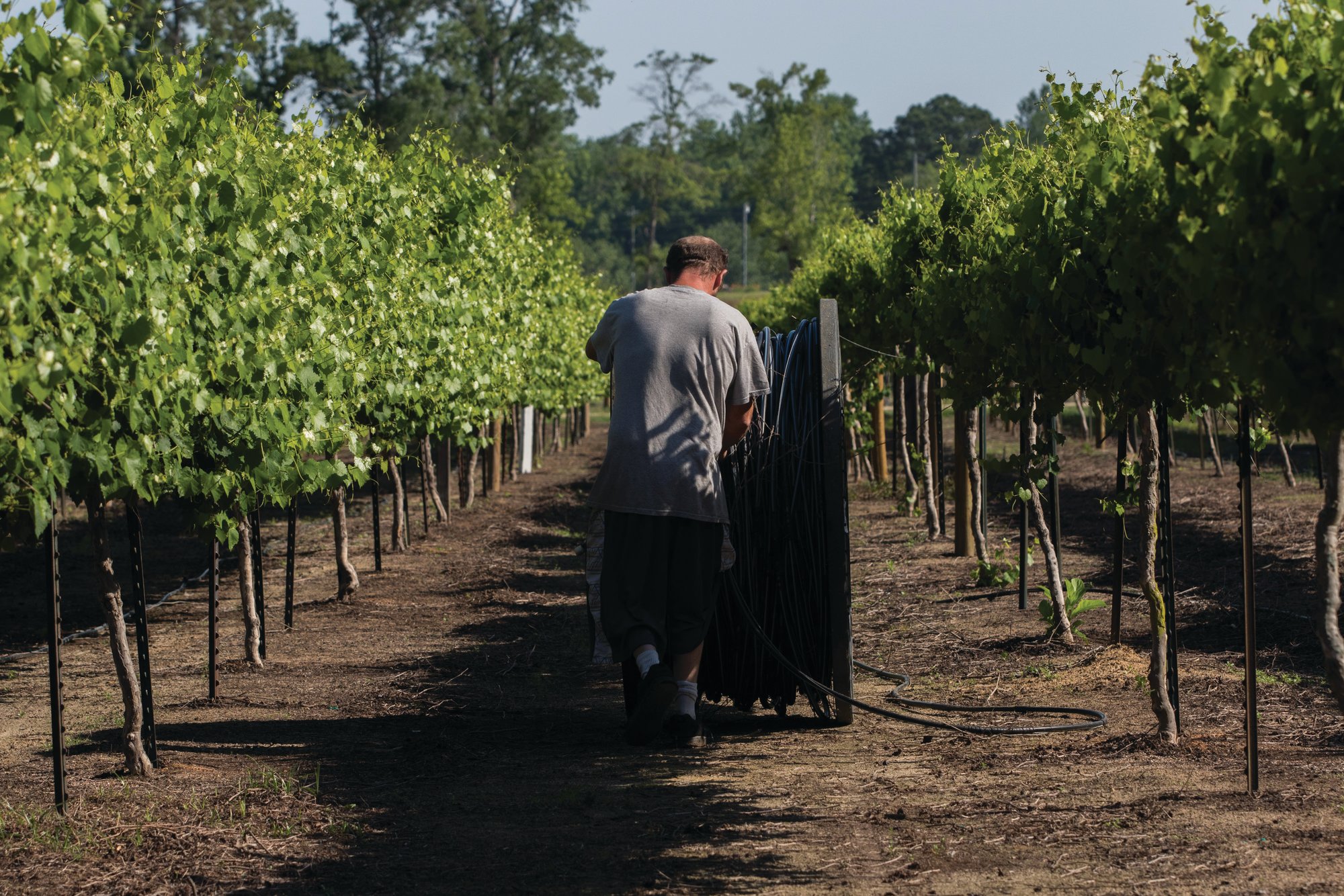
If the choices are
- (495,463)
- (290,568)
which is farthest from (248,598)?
(495,463)

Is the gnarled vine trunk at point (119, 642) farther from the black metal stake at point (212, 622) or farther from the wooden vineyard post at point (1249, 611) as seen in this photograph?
the wooden vineyard post at point (1249, 611)

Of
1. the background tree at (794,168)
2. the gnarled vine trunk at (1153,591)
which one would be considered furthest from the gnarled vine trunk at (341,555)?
the background tree at (794,168)

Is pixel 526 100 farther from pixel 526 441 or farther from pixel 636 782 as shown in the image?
pixel 636 782

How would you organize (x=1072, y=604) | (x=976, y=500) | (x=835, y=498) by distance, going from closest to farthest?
(x=835, y=498), (x=1072, y=604), (x=976, y=500)

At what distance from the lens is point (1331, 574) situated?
13.0 feet

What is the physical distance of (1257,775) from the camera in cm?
458

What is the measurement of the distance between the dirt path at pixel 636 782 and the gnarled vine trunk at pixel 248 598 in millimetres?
139

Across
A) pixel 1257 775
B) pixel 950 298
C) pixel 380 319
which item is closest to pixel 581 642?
pixel 380 319

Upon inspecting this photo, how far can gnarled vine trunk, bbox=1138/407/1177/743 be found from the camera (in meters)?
5.41

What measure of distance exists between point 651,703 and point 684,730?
0.55 m

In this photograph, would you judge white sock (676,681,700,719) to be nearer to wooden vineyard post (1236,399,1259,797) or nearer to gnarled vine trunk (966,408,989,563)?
wooden vineyard post (1236,399,1259,797)

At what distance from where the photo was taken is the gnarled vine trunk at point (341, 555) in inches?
400

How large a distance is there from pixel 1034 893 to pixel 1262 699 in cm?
314

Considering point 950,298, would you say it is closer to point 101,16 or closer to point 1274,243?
point 1274,243
